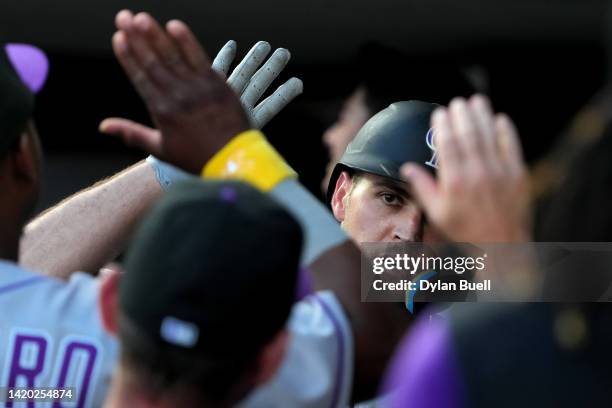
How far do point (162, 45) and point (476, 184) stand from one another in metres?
0.68

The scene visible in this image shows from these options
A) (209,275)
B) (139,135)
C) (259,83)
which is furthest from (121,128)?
(259,83)

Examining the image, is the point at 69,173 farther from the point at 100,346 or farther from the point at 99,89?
the point at 100,346

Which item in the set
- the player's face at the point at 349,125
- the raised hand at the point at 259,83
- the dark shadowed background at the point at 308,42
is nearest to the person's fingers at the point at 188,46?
the raised hand at the point at 259,83

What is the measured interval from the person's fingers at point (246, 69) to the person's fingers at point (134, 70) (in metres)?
0.98

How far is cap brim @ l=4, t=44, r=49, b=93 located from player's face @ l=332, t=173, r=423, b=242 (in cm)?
148

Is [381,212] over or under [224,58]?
under

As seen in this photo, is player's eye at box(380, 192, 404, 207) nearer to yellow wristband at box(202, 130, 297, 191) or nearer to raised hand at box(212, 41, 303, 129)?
raised hand at box(212, 41, 303, 129)

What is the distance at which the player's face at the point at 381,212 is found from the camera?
10.9 feet

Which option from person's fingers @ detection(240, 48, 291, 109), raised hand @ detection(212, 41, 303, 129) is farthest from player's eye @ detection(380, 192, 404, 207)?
person's fingers @ detection(240, 48, 291, 109)

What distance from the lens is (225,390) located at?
5.28 ft

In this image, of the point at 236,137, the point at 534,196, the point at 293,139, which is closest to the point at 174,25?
the point at 236,137

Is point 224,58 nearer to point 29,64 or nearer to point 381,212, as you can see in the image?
point 381,212

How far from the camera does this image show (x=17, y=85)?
2.01 meters

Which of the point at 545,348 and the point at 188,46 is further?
the point at 188,46
